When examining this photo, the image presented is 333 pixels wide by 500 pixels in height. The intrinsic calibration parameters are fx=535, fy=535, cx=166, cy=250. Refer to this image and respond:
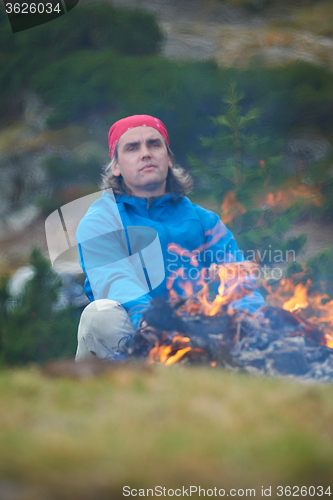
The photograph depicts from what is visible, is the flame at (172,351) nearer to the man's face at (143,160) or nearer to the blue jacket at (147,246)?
the blue jacket at (147,246)

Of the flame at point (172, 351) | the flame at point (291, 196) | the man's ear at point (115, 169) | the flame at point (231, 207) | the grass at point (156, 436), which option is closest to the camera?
the grass at point (156, 436)

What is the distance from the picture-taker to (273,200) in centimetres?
557

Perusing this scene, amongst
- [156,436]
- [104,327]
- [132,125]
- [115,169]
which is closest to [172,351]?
[104,327]

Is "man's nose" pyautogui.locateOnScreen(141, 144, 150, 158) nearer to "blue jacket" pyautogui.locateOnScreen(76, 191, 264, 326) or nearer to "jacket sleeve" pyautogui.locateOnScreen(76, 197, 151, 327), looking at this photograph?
"blue jacket" pyautogui.locateOnScreen(76, 191, 264, 326)

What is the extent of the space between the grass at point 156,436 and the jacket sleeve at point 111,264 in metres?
1.05

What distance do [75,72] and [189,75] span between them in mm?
1647

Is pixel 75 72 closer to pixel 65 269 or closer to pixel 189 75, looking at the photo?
pixel 189 75

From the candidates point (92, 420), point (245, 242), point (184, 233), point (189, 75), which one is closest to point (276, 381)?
point (92, 420)

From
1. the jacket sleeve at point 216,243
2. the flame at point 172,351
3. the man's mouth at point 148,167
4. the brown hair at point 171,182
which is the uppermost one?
the man's mouth at point 148,167

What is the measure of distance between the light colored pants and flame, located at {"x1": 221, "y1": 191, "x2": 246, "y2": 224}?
101 inches

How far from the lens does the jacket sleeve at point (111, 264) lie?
3.10 m

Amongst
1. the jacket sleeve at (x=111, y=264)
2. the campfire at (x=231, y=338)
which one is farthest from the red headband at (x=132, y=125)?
the campfire at (x=231, y=338)

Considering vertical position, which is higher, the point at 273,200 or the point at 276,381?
the point at 276,381

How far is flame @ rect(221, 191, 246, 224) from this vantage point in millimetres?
5340
